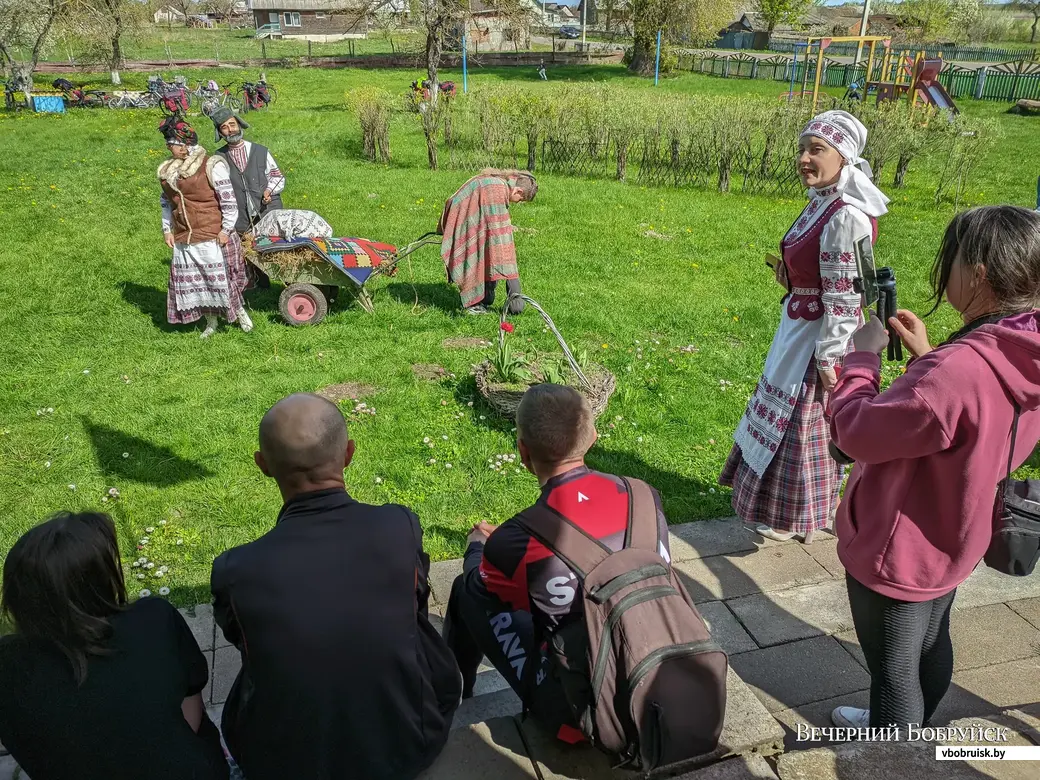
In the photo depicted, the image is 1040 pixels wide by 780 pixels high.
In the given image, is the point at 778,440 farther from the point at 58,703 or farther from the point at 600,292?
the point at 600,292

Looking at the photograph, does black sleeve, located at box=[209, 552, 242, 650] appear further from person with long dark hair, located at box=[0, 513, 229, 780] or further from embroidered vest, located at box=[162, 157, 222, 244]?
embroidered vest, located at box=[162, 157, 222, 244]

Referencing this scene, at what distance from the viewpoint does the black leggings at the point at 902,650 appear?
216 cm

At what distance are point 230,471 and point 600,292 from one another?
4.31m

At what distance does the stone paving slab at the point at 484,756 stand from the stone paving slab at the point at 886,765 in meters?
0.73

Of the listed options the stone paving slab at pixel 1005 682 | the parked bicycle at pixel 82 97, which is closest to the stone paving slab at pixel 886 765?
the stone paving slab at pixel 1005 682

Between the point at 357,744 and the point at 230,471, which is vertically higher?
the point at 357,744

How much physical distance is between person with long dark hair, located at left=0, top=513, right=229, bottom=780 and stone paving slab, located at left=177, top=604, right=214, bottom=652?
54.8 inches

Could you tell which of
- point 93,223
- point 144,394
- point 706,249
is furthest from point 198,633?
point 93,223

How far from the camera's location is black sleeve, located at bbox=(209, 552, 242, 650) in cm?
184

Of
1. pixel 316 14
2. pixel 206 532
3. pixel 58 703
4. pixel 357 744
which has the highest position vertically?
pixel 316 14

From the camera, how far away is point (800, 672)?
3.10 metres

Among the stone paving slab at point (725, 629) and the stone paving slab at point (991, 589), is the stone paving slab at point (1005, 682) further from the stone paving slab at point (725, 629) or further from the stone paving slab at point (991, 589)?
the stone paving slab at point (725, 629)

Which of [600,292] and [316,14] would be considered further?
[316,14]

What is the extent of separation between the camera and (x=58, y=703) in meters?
1.76
